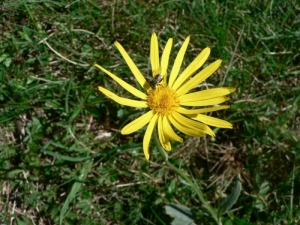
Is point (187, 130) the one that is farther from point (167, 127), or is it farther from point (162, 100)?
point (162, 100)

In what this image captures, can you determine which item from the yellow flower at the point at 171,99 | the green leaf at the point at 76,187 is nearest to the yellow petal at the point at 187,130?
the yellow flower at the point at 171,99

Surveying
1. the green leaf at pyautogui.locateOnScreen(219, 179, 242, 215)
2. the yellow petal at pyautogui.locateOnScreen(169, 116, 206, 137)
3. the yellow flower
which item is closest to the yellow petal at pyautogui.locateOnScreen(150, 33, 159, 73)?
the yellow flower

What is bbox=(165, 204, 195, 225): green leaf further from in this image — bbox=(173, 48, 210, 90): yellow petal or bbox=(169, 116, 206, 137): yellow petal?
bbox=(173, 48, 210, 90): yellow petal

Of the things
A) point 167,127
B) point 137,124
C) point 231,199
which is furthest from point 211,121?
point 231,199

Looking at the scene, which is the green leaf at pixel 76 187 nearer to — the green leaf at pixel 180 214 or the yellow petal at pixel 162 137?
the green leaf at pixel 180 214

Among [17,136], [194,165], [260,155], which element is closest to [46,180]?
[17,136]

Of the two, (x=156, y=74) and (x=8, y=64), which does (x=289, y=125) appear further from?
(x=8, y=64)
